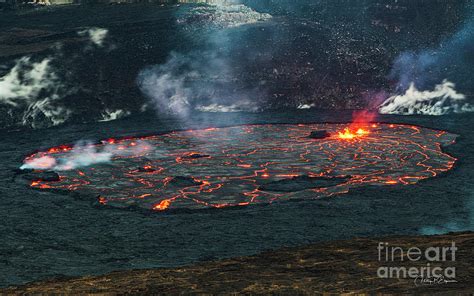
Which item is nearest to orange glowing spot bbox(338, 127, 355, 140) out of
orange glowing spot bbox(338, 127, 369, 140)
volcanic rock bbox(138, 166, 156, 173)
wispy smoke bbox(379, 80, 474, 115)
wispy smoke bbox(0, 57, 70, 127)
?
orange glowing spot bbox(338, 127, 369, 140)

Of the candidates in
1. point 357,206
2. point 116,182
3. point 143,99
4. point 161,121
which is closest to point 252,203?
point 357,206

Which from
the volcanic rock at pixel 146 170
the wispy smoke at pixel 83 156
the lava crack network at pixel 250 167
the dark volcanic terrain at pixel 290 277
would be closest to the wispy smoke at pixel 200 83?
the lava crack network at pixel 250 167

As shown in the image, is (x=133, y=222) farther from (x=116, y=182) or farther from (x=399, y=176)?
(x=399, y=176)

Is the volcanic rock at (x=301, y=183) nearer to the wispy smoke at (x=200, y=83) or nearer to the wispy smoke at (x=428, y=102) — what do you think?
the wispy smoke at (x=200, y=83)

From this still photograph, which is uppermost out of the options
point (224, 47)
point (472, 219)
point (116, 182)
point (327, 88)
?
point (224, 47)

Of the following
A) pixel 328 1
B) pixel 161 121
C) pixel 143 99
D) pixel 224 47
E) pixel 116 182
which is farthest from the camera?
pixel 328 1

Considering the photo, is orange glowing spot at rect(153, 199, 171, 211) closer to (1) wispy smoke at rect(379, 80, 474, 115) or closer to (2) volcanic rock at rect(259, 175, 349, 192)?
(2) volcanic rock at rect(259, 175, 349, 192)

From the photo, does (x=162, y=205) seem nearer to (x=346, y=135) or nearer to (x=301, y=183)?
(x=301, y=183)
